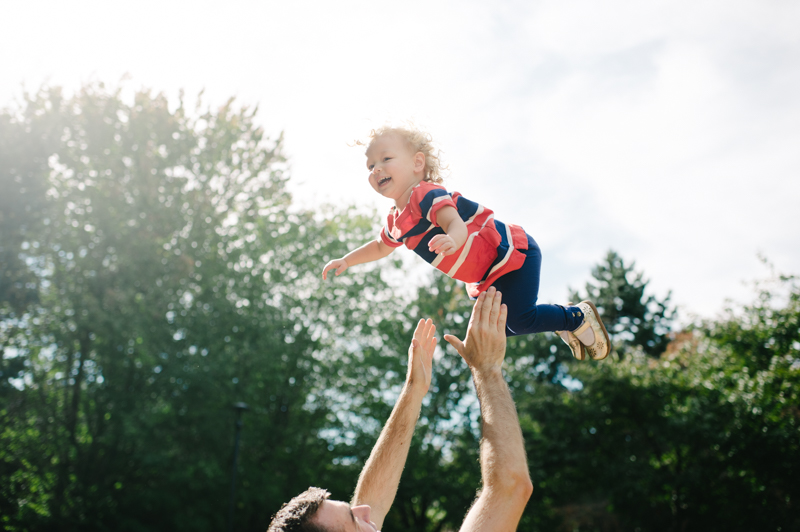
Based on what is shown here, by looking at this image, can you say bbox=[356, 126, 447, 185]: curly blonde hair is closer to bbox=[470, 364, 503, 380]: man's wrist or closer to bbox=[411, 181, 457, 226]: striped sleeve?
bbox=[411, 181, 457, 226]: striped sleeve

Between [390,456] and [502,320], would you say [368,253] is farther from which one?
[390,456]

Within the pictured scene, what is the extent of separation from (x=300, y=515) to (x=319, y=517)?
3.5 inches

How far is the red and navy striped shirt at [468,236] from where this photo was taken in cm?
303

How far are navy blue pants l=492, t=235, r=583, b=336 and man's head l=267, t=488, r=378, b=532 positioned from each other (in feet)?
4.34

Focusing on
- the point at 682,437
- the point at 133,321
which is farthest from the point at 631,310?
the point at 133,321

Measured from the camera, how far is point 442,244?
264 cm

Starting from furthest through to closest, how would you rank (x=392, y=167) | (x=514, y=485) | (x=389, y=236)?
(x=389, y=236) < (x=392, y=167) < (x=514, y=485)

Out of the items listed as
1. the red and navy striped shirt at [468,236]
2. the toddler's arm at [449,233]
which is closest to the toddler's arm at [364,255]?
the red and navy striped shirt at [468,236]

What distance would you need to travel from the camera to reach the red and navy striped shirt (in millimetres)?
3031

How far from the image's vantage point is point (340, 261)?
358 centimetres

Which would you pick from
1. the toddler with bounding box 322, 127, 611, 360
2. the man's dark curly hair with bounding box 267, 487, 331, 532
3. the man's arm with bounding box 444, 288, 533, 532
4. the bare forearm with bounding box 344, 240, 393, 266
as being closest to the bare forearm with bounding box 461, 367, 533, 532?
the man's arm with bounding box 444, 288, 533, 532

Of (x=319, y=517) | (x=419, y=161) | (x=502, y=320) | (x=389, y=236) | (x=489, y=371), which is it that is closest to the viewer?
(x=319, y=517)

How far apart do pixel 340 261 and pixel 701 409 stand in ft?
53.3

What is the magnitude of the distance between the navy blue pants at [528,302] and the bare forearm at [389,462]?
71 cm
